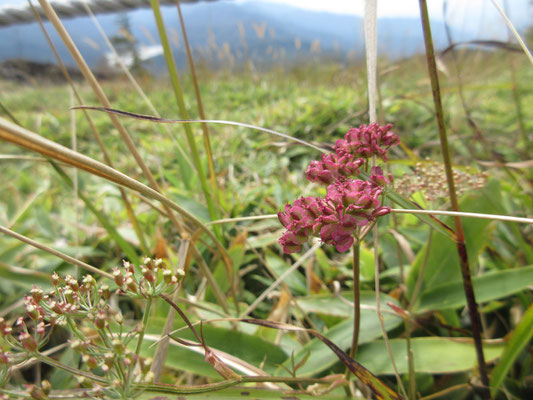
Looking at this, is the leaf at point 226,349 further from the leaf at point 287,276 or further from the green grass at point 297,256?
the leaf at point 287,276

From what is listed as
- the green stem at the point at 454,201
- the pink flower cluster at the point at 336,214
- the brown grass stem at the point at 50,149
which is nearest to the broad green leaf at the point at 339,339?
the green stem at the point at 454,201

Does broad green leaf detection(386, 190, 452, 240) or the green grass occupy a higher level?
broad green leaf detection(386, 190, 452, 240)

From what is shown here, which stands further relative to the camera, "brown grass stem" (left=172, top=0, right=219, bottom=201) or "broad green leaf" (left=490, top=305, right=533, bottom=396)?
"brown grass stem" (left=172, top=0, right=219, bottom=201)

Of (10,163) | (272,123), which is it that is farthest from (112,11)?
(272,123)

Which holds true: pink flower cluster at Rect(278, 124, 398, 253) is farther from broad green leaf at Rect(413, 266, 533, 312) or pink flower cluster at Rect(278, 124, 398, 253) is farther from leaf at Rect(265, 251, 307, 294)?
leaf at Rect(265, 251, 307, 294)

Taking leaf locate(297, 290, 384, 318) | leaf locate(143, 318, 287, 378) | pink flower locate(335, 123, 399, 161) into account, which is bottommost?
leaf locate(297, 290, 384, 318)

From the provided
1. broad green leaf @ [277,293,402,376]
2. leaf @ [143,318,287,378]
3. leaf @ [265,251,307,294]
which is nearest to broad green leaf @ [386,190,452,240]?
broad green leaf @ [277,293,402,376]
